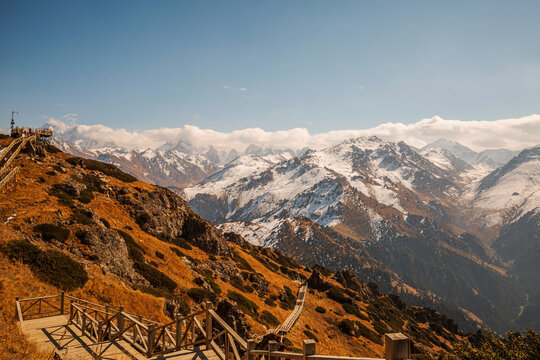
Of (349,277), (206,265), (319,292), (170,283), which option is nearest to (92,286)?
(170,283)

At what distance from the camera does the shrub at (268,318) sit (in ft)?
125

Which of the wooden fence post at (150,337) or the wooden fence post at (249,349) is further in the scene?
the wooden fence post at (150,337)

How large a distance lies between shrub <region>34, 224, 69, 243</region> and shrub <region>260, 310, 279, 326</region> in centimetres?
2616

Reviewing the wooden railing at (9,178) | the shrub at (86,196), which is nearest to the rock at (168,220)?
the shrub at (86,196)

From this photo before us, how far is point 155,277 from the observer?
1228 inches

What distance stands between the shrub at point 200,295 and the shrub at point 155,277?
212 centimetres

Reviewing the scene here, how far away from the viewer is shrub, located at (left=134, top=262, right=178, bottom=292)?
30.7 m

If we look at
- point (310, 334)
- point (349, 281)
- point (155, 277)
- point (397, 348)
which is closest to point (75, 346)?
point (397, 348)

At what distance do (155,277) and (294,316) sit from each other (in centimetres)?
2380

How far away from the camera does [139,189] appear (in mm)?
50375

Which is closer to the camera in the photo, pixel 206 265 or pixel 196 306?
pixel 196 306

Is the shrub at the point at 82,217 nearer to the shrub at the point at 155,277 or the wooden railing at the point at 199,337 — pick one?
the shrub at the point at 155,277

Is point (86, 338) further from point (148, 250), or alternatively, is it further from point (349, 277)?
point (349, 277)

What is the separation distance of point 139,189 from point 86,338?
4027 cm
